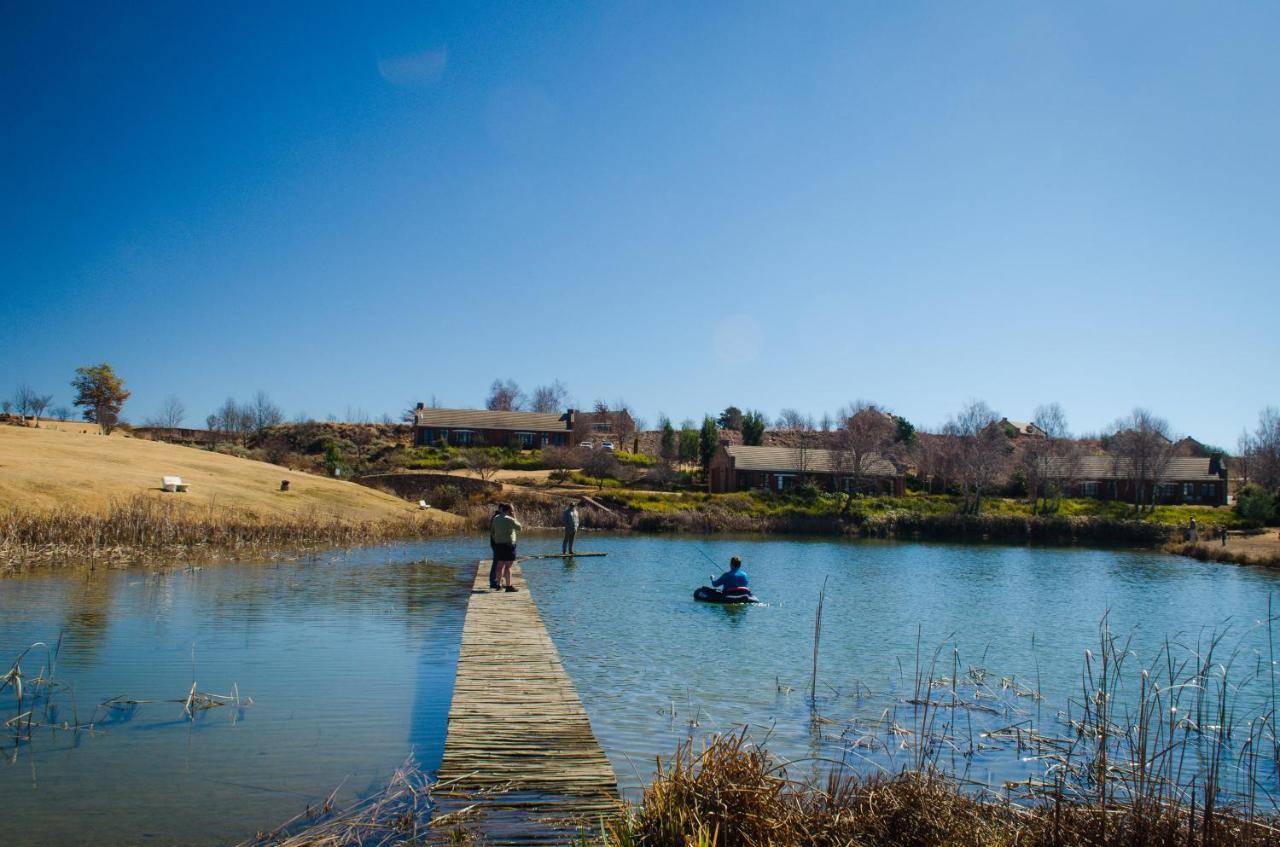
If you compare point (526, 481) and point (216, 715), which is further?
point (526, 481)

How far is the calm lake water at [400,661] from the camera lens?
30.6 ft

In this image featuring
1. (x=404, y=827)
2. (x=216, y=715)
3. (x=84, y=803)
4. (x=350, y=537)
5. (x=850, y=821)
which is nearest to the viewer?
(x=850, y=821)

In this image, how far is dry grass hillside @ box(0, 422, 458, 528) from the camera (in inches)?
1340

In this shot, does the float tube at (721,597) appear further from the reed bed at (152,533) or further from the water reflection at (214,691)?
the reed bed at (152,533)

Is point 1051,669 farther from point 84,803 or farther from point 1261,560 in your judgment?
point 1261,560

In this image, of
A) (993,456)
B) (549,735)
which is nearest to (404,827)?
(549,735)

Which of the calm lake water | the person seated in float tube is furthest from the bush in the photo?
the person seated in float tube

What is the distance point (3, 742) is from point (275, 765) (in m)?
3.34

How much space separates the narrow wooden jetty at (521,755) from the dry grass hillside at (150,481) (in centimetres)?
2637

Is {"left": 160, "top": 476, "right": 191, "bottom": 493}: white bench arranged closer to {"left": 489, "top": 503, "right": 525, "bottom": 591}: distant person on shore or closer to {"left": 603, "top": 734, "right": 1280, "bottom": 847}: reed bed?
{"left": 489, "top": 503, "right": 525, "bottom": 591}: distant person on shore

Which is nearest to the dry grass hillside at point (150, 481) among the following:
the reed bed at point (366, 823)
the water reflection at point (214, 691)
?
the water reflection at point (214, 691)

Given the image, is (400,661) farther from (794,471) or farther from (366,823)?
(794,471)

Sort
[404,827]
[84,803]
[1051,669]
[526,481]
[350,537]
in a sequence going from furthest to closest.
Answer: [526,481] < [350,537] < [1051,669] < [84,803] < [404,827]

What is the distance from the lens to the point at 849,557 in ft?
153
